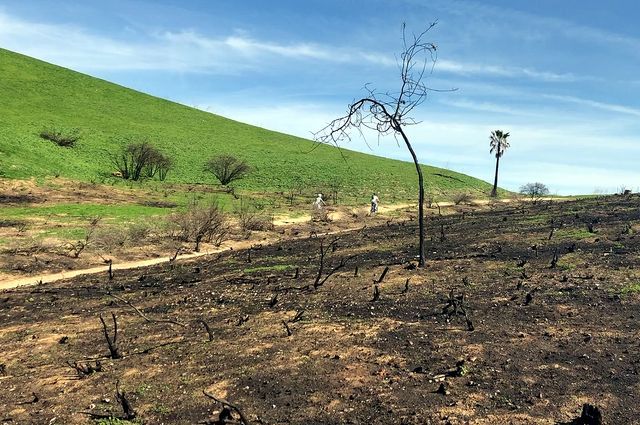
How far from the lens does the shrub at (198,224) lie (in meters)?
22.0

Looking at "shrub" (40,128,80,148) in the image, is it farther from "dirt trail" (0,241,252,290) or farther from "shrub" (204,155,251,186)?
"dirt trail" (0,241,252,290)

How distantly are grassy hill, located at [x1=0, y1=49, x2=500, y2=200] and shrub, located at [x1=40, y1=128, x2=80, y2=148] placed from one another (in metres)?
0.70

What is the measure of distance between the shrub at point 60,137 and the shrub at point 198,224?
32764 mm

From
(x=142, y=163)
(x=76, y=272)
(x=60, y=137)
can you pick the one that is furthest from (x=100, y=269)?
(x=60, y=137)

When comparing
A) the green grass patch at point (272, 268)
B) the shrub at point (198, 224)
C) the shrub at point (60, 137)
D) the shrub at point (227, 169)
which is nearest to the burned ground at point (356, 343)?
the green grass patch at point (272, 268)

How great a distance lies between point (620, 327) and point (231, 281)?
8.68 metres

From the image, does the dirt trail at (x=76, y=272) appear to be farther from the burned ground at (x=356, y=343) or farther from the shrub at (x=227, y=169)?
the shrub at (x=227, y=169)

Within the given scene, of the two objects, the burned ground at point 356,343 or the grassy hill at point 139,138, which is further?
the grassy hill at point 139,138

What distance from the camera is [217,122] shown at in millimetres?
81062

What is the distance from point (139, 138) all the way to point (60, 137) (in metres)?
10.3

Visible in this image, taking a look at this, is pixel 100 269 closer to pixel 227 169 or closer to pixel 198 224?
pixel 198 224

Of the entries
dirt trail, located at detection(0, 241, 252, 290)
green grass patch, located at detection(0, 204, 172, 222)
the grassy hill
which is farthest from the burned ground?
the grassy hill

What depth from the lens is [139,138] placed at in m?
58.6

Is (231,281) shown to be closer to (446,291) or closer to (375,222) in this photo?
(446,291)
